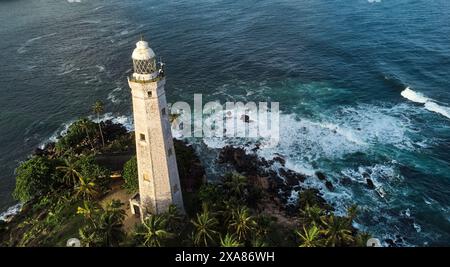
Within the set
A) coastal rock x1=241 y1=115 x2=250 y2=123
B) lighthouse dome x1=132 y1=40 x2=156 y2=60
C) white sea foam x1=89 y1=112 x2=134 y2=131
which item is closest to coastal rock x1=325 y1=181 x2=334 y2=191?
coastal rock x1=241 y1=115 x2=250 y2=123

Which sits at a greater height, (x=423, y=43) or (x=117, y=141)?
(x=423, y=43)

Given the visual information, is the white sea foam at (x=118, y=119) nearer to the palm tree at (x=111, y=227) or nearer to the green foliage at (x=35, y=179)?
the green foliage at (x=35, y=179)

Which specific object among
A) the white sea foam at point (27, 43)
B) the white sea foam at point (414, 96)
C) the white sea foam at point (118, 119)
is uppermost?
the white sea foam at point (414, 96)

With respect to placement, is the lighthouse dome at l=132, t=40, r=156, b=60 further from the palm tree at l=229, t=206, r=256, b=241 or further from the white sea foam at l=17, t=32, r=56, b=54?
the white sea foam at l=17, t=32, r=56, b=54

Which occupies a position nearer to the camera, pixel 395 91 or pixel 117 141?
pixel 117 141

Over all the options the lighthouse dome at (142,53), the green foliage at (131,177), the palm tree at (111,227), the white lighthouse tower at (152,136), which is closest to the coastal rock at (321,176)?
the white lighthouse tower at (152,136)
